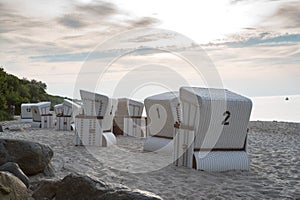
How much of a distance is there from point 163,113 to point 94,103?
9.22ft

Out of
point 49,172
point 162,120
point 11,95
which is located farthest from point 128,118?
point 11,95

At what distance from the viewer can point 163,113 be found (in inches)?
578

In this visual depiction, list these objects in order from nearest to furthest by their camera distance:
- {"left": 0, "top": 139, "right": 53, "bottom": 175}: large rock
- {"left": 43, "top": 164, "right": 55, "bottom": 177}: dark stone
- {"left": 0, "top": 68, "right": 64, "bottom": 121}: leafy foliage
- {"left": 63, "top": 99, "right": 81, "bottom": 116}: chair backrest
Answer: {"left": 0, "top": 139, "right": 53, "bottom": 175}: large rock, {"left": 43, "top": 164, "right": 55, "bottom": 177}: dark stone, {"left": 63, "top": 99, "right": 81, "bottom": 116}: chair backrest, {"left": 0, "top": 68, "right": 64, "bottom": 121}: leafy foliage

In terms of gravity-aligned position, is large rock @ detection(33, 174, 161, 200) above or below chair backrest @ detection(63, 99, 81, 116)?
below

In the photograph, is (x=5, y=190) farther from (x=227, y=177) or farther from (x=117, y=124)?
(x=117, y=124)

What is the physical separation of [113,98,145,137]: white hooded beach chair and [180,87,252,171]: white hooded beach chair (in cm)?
1005

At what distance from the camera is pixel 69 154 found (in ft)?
39.6

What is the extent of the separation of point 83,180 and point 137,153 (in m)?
7.76

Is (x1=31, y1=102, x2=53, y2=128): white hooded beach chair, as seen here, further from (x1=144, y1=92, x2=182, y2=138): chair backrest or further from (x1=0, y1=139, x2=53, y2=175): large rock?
(x1=0, y1=139, x2=53, y2=175): large rock

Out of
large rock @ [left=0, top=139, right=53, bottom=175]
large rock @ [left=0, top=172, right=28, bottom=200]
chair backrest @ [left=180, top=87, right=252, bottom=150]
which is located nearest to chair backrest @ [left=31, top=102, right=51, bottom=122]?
chair backrest @ [left=180, top=87, right=252, bottom=150]

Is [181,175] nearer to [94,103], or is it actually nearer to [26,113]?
[94,103]

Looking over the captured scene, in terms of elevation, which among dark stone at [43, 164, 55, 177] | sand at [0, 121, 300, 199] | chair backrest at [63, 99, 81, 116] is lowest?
sand at [0, 121, 300, 199]

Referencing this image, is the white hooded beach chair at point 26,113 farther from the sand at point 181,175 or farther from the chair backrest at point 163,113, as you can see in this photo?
the sand at point 181,175

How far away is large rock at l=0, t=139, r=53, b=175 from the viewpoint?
782 centimetres
